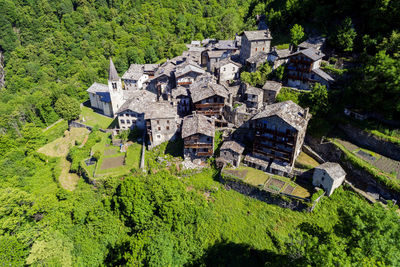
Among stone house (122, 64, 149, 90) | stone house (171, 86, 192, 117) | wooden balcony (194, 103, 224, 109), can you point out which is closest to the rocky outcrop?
wooden balcony (194, 103, 224, 109)

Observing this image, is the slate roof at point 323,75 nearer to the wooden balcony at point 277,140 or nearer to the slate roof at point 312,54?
the slate roof at point 312,54

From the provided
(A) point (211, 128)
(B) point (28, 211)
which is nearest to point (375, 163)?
(A) point (211, 128)

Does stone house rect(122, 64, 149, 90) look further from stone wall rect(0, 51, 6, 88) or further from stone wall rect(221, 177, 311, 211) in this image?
stone wall rect(0, 51, 6, 88)

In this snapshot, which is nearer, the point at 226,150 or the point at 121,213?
the point at 121,213


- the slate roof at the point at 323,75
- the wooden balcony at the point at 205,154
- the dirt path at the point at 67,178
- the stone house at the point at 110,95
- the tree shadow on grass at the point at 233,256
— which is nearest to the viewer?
the tree shadow on grass at the point at 233,256

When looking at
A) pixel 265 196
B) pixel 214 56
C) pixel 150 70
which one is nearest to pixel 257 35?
pixel 214 56

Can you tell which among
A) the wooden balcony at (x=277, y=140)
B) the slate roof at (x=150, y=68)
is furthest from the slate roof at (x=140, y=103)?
the wooden balcony at (x=277, y=140)

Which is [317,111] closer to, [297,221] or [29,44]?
[297,221]
